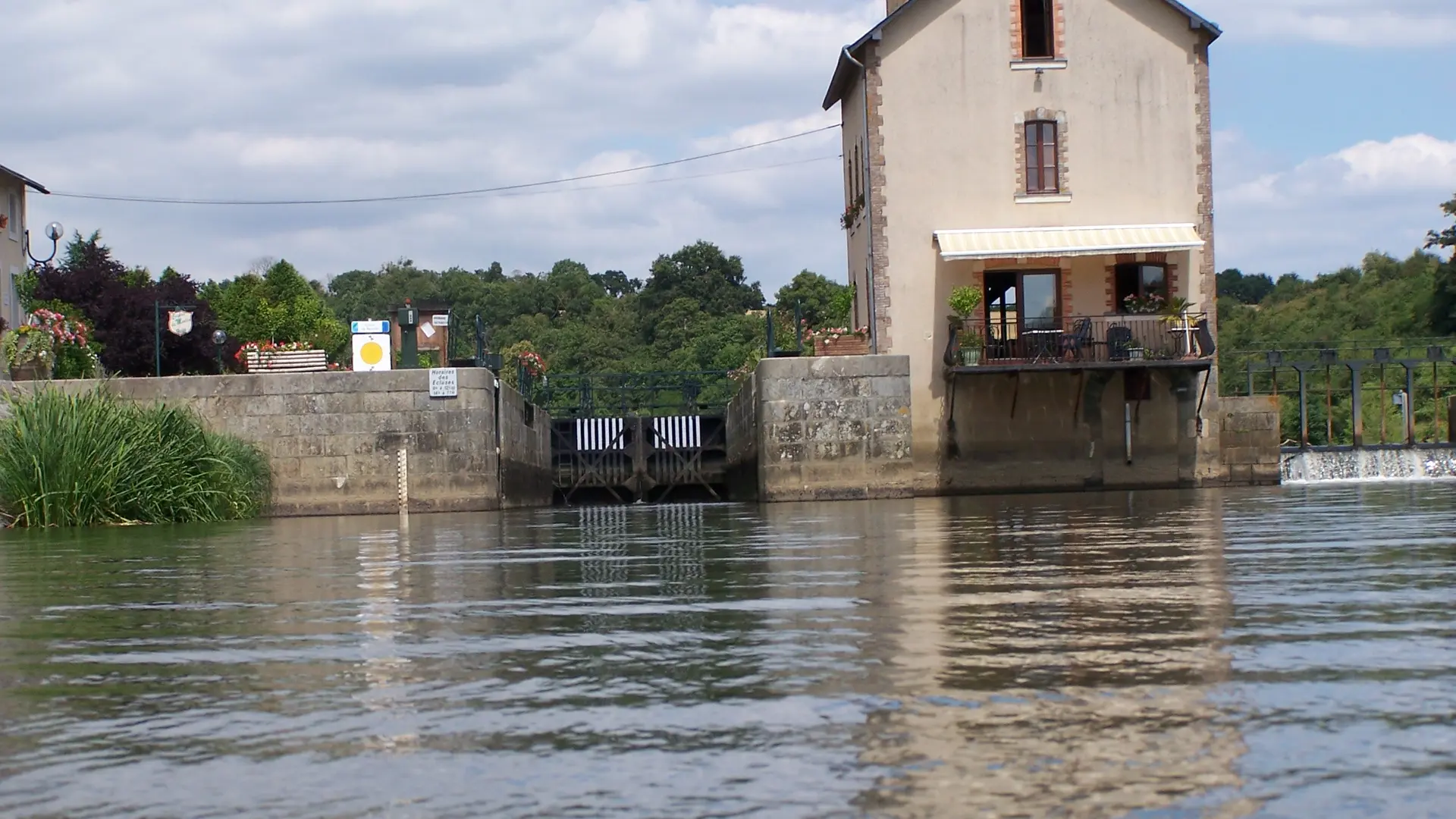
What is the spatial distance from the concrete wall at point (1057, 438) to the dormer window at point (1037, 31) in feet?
19.5

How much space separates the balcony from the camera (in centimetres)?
2848

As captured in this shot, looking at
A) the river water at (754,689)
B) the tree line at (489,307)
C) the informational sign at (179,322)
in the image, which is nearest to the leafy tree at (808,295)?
the tree line at (489,307)

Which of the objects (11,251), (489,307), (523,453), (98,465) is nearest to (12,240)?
(11,251)

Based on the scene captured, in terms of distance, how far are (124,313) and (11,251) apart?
410 cm

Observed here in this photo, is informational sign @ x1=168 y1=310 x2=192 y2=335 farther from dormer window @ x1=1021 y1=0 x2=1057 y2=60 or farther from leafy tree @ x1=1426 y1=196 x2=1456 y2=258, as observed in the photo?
leafy tree @ x1=1426 y1=196 x2=1456 y2=258

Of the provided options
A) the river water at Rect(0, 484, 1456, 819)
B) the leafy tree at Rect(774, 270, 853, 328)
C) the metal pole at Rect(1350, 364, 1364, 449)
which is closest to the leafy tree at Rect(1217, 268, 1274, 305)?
the leafy tree at Rect(774, 270, 853, 328)

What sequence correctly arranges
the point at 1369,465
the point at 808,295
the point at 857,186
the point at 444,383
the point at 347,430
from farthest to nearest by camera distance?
the point at 808,295 → the point at 1369,465 → the point at 857,186 → the point at 444,383 → the point at 347,430

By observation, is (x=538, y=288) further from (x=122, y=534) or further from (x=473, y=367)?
(x=122, y=534)

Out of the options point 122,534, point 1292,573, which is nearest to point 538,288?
point 122,534

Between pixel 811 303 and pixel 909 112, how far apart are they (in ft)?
167

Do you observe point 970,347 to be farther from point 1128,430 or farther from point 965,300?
point 1128,430

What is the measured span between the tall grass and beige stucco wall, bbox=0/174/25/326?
20.9m

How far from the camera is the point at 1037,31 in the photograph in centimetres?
2994

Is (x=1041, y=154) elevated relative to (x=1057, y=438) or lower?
elevated
